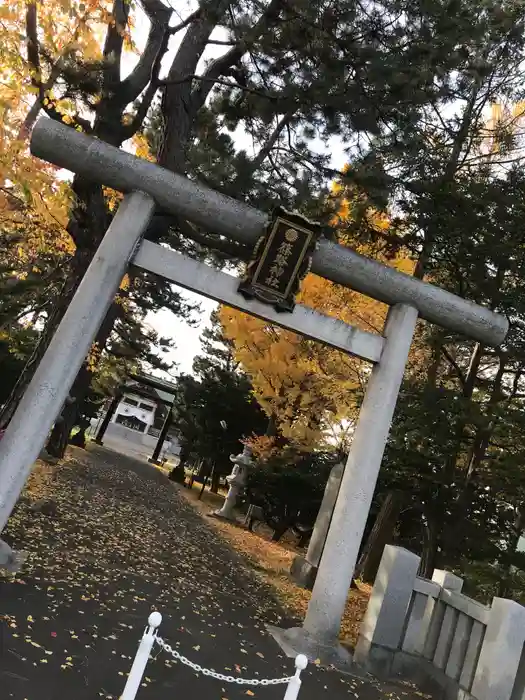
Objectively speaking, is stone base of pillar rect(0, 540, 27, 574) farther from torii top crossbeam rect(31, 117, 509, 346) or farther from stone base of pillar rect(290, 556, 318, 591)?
stone base of pillar rect(290, 556, 318, 591)

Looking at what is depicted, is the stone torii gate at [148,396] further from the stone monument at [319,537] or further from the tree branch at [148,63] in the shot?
the tree branch at [148,63]

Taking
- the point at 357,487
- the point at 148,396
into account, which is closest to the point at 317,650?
the point at 357,487

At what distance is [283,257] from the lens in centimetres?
641

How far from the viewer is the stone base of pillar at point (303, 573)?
998 cm

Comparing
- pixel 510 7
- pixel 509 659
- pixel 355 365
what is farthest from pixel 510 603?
pixel 510 7

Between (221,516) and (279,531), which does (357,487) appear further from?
(221,516)

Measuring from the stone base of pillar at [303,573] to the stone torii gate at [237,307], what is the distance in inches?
167

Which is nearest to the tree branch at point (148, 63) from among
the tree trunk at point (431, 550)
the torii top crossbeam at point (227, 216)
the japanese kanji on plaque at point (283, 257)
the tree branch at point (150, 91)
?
the tree branch at point (150, 91)

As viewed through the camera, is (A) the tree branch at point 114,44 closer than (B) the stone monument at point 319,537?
Yes

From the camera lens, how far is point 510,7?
840 centimetres

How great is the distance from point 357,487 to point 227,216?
356 centimetres

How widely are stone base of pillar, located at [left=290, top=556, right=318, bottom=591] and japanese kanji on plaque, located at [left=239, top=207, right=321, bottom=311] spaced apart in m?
6.01

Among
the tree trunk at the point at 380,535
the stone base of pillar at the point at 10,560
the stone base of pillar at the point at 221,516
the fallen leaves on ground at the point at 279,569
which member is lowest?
the stone base of pillar at the point at 10,560

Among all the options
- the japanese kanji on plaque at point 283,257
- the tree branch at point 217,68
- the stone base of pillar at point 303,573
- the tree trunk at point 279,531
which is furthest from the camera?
the tree trunk at point 279,531
